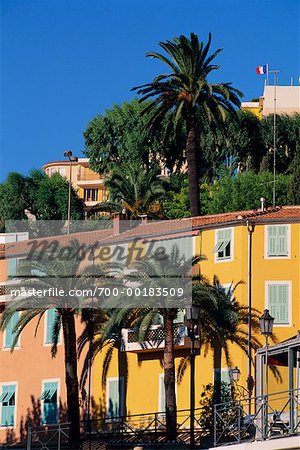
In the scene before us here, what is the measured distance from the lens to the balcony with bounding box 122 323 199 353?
48.0 metres

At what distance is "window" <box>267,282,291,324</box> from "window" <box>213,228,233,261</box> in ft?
6.50

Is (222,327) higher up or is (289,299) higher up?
(289,299)

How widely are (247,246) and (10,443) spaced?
12.8 m

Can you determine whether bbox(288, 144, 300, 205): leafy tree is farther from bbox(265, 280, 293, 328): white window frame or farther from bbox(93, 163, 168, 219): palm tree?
bbox(265, 280, 293, 328): white window frame

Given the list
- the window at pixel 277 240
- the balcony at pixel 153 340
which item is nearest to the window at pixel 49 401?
the balcony at pixel 153 340

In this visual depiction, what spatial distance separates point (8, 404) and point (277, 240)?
13.5 m

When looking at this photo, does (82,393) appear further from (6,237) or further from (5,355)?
(6,237)

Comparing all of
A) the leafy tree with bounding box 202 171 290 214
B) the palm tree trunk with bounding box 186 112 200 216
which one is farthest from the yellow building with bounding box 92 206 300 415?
the leafy tree with bounding box 202 171 290 214

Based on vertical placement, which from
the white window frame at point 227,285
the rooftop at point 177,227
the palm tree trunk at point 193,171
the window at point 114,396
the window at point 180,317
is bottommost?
the window at point 114,396

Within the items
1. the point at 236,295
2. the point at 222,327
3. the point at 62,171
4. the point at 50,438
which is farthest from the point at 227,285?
the point at 62,171

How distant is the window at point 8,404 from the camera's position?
2162 inches

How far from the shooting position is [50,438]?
49.9 meters

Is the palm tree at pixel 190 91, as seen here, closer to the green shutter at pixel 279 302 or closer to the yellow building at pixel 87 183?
the green shutter at pixel 279 302

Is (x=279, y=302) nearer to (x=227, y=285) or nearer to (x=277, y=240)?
(x=227, y=285)
